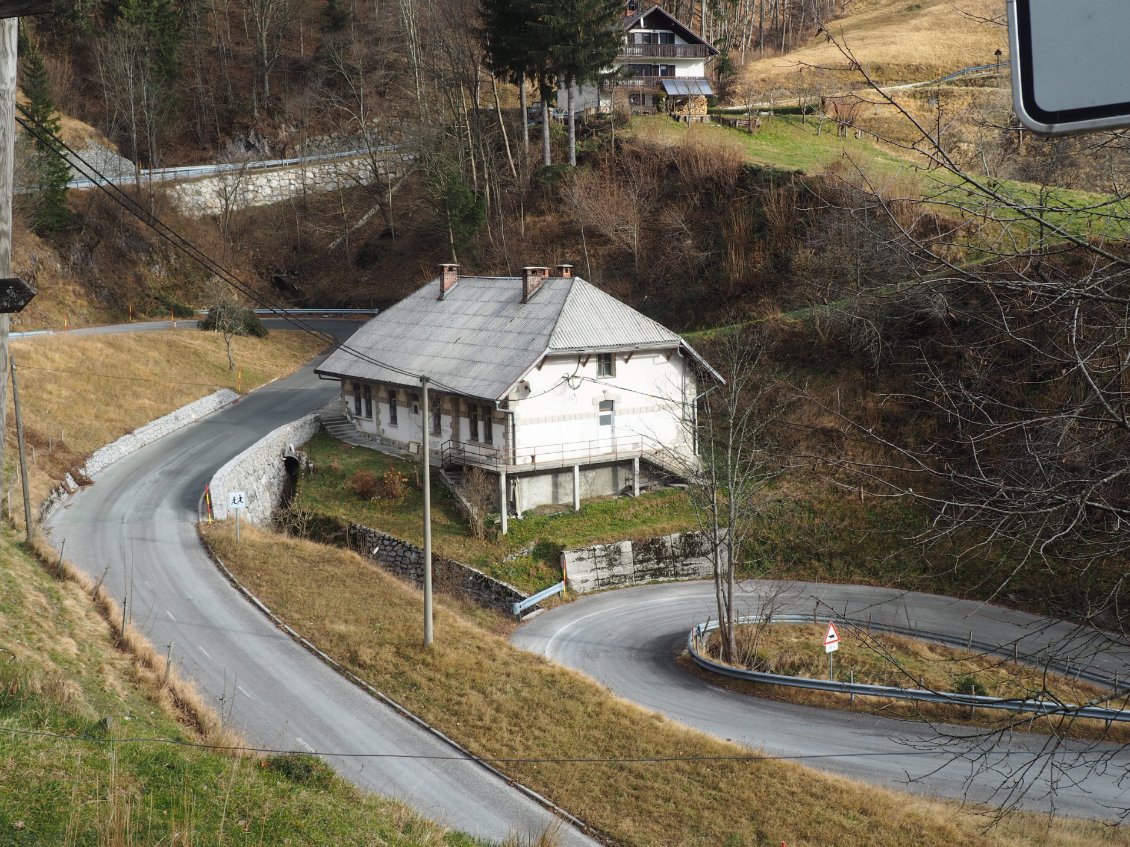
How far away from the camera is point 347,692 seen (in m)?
21.7

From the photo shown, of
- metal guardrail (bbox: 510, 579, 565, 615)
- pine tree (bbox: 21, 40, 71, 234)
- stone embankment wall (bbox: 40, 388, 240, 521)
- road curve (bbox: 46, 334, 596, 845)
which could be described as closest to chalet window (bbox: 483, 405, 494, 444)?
metal guardrail (bbox: 510, 579, 565, 615)

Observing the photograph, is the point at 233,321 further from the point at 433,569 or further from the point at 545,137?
the point at 433,569

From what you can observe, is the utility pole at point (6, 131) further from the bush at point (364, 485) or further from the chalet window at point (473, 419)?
the chalet window at point (473, 419)

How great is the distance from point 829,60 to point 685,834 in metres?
66.7

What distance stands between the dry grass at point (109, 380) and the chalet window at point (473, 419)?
581 inches

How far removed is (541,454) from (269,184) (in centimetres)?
4878

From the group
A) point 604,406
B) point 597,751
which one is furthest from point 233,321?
point 597,751

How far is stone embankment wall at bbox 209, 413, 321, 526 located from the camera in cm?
3388

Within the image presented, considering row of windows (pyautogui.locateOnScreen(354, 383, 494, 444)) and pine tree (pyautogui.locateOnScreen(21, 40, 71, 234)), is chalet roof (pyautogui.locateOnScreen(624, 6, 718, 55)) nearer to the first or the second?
row of windows (pyautogui.locateOnScreen(354, 383, 494, 444))

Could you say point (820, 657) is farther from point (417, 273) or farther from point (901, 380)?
point (417, 273)

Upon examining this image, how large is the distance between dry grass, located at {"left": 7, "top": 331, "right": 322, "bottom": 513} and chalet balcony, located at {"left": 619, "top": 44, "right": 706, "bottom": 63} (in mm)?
29852

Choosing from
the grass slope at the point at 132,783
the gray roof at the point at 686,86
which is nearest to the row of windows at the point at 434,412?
the grass slope at the point at 132,783

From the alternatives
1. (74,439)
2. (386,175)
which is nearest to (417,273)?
(386,175)

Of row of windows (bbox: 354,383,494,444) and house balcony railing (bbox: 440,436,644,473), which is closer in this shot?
house balcony railing (bbox: 440,436,644,473)
